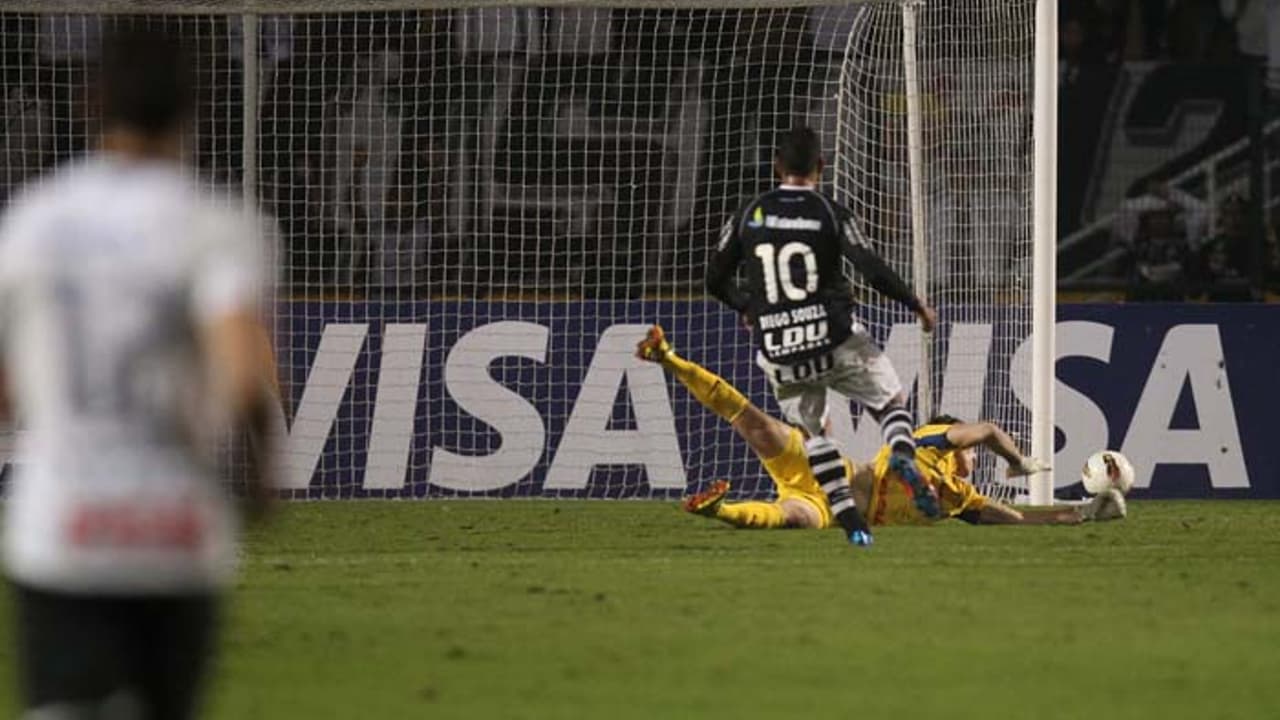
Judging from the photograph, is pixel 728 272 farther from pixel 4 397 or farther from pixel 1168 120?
pixel 1168 120

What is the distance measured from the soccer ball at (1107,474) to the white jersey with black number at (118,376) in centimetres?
1057

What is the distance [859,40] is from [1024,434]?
319cm

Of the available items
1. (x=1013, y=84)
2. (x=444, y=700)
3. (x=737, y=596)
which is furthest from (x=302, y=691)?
(x=1013, y=84)

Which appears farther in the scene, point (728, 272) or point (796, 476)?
point (796, 476)

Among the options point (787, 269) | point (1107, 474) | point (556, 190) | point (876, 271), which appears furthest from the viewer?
point (556, 190)

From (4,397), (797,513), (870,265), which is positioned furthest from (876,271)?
(4,397)

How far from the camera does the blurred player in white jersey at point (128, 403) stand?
13.3 ft

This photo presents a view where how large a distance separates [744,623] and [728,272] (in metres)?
3.82

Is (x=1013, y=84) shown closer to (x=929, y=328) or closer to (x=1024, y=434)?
(x=1024, y=434)

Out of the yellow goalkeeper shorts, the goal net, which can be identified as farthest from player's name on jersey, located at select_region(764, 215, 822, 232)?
the goal net

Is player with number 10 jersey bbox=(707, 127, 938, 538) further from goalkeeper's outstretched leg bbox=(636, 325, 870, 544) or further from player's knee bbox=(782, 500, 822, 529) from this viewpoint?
player's knee bbox=(782, 500, 822, 529)

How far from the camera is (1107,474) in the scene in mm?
14211

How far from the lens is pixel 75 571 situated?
4.04 metres

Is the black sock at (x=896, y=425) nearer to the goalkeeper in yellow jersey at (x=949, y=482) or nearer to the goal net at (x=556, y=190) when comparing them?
the goalkeeper in yellow jersey at (x=949, y=482)
